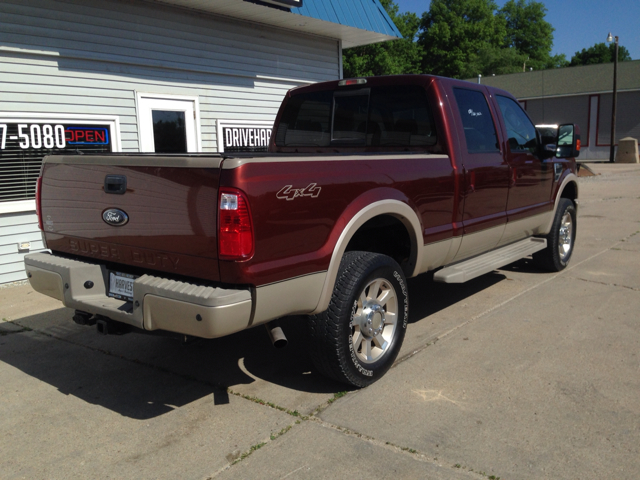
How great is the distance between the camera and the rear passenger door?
16.2ft

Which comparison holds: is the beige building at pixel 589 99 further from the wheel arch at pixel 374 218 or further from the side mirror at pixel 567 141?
the wheel arch at pixel 374 218

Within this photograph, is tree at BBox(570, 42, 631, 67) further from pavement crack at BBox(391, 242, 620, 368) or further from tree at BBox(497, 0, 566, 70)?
pavement crack at BBox(391, 242, 620, 368)

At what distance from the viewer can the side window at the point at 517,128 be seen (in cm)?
577

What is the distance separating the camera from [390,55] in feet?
178

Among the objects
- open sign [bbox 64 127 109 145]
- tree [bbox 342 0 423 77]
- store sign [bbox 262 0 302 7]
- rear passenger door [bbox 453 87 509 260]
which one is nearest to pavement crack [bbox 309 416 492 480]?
rear passenger door [bbox 453 87 509 260]

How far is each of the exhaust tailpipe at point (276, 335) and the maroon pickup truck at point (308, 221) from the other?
0.01 m

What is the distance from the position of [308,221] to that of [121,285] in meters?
1.25

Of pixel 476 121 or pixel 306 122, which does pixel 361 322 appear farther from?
pixel 476 121

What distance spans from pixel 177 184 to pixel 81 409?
1.69m

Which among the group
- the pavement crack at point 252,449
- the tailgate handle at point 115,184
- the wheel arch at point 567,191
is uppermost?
the tailgate handle at point 115,184

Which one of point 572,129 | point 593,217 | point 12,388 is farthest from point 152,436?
point 593,217

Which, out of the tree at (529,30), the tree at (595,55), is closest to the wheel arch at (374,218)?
the tree at (529,30)

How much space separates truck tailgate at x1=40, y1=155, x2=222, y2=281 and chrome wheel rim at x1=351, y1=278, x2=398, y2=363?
3.80 feet

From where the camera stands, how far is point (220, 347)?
4.82 metres
